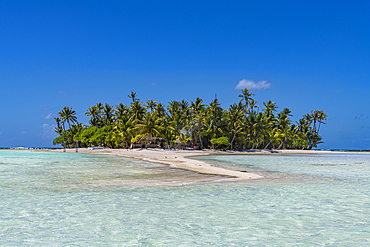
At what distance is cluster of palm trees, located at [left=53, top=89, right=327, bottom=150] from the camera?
219ft

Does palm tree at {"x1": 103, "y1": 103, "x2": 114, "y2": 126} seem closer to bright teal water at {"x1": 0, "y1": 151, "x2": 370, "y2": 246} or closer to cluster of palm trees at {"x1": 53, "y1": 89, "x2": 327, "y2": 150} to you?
cluster of palm trees at {"x1": 53, "y1": 89, "x2": 327, "y2": 150}

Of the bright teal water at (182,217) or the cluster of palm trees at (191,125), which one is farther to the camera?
the cluster of palm trees at (191,125)

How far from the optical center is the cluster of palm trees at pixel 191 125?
66750mm

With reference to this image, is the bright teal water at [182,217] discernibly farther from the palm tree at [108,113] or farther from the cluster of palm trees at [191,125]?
the palm tree at [108,113]

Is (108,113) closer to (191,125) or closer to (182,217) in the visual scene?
(191,125)

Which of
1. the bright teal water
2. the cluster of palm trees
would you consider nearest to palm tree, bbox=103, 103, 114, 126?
the cluster of palm trees

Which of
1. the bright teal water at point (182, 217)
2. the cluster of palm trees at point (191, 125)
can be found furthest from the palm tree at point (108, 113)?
the bright teal water at point (182, 217)

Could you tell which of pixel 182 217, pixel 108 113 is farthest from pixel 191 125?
pixel 182 217

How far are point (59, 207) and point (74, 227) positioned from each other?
230 cm

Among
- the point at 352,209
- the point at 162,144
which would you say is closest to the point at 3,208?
the point at 352,209

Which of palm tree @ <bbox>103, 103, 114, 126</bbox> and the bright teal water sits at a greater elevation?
palm tree @ <bbox>103, 103, 114, 126</bbox>

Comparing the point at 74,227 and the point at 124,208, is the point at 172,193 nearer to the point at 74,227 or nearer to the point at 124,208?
the point at 124,208

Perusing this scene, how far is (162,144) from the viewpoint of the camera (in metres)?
69.6

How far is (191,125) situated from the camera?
68062mm
